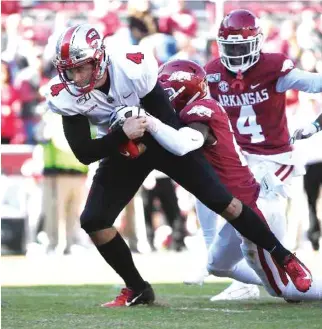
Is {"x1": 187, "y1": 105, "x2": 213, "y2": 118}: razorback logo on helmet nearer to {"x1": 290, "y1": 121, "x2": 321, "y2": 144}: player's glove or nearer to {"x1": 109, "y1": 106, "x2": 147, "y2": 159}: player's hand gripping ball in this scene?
{"x1": 109, "y1": 106, "x2": 147, "y2": 159}: player's hand gripping ball

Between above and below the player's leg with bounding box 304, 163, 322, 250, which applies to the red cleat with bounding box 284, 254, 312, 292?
below

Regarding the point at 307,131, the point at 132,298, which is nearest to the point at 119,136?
the point at 132,298

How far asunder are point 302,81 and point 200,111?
1.18 meters

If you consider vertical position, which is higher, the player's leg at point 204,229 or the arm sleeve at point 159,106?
the arm sleeve at point 159,106

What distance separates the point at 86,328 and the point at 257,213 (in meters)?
1.52

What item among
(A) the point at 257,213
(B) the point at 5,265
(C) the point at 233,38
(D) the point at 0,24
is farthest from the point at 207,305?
(D) the point at 0,24

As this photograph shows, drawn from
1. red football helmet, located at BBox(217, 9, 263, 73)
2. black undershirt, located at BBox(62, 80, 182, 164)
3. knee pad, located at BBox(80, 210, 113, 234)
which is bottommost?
knee pad, located at BBox(80, 210, 113, 234)

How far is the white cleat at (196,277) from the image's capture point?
7.35 metres

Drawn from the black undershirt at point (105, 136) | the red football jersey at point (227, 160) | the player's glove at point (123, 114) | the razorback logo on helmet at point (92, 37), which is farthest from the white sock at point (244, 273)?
the razorback logo on helmet at point (92, 37)

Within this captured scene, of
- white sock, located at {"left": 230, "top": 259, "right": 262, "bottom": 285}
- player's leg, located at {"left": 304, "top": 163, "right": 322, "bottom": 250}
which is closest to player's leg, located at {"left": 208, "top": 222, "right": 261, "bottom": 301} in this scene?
white sock, located at {"left": 230, "top": 259, "right": 262, "bottom": 285}

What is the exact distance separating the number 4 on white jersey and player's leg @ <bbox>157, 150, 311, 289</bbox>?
1222 millimetres

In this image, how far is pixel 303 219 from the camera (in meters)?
11.7

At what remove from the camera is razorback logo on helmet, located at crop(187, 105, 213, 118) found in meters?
6.07

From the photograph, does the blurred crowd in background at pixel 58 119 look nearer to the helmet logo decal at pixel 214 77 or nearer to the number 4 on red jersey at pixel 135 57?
the helmet logo decal at pixel 214 77
